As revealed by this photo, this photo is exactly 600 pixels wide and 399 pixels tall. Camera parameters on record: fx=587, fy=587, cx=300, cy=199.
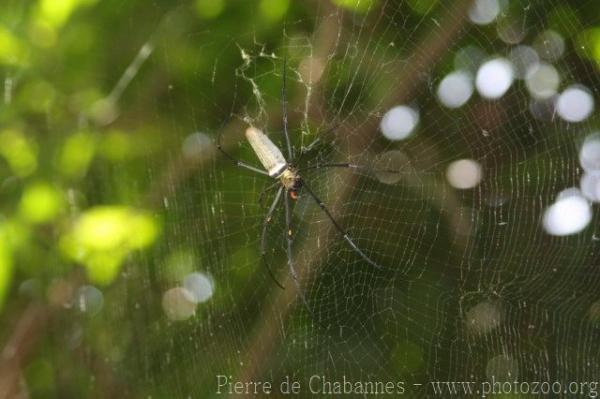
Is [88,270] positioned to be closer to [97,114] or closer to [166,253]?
[166,253]

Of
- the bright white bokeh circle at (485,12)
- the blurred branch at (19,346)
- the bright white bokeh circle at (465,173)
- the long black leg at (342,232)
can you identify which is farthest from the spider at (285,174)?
the blurred branch at (19,346)

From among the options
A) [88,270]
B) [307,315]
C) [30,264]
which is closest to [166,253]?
[88,270]

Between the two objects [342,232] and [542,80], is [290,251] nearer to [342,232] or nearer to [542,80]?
[342,232]

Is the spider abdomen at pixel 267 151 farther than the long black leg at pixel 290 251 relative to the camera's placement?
No

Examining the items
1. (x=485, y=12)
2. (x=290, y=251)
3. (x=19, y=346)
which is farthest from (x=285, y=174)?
(x=19, y=346)

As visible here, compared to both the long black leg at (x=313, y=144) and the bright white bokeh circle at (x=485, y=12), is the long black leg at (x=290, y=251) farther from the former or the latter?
the bright white bokeh circle at (x=485, y=12)

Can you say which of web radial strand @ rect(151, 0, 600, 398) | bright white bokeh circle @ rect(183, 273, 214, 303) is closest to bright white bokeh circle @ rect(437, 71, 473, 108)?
web radial strand @ rect(151, 0, 600, 398)

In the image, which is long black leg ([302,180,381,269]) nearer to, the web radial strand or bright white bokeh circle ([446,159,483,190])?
the web radial strand
